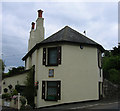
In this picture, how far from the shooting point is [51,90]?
1417cm

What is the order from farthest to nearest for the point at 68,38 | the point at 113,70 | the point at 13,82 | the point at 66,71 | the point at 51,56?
1. the point at 113,70
2. the point at 13,82
3. the point at 51,56
4. the point at 68,38
5. the point at 66,71

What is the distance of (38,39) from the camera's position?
19.8m

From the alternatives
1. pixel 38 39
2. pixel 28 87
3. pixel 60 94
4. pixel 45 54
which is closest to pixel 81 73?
pixel 60 94

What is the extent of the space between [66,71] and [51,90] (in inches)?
86.8

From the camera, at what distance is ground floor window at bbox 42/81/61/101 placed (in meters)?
13.5

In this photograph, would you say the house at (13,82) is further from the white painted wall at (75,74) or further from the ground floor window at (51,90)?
the ground floor window at (51,90)

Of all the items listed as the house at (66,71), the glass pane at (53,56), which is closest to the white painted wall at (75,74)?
the house at (66,71)

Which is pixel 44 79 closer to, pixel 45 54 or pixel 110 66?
pixel 45 54

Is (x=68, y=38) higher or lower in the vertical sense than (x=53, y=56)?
higher

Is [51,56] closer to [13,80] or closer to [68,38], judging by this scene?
[68,38]

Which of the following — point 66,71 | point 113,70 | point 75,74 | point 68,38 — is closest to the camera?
point 66,71

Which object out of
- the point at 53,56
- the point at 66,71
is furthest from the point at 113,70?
the point at 53,56

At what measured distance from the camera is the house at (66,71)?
13.7 m

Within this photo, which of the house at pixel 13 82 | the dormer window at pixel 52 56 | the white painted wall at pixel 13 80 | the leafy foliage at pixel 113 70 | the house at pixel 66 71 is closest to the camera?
the house at pixel 66 71
